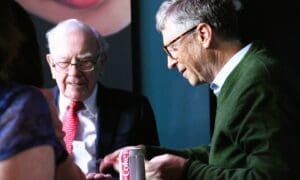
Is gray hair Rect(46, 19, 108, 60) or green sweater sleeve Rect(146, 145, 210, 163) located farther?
gray hair Rect(46, 19, 108, 60)

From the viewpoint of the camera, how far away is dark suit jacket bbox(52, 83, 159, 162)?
2.08 meters

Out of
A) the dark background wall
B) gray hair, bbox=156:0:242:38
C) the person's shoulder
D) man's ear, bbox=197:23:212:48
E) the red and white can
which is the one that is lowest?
the dark background wall

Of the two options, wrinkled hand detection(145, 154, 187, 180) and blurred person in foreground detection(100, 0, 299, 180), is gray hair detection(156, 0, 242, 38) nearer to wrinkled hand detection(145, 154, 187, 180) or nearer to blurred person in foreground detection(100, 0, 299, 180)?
blurred person in foreground detection(100, 0, 299, 180)

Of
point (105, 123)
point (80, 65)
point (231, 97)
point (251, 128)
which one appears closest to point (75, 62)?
point (80, 65)

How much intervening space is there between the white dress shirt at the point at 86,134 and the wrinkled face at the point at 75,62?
0.11 ft

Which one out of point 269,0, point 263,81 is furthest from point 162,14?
point 269,0

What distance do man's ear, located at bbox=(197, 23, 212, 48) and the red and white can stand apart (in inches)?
17.2

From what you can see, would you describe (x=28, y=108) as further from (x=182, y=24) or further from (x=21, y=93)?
(x=182, y=24)

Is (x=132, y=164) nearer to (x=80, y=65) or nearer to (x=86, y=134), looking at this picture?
(x=86, y=134)

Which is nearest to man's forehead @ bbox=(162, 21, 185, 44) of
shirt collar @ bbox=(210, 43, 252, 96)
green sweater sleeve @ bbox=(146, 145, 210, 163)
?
shirt collar @ bbox=(210, 43, 252, 96)

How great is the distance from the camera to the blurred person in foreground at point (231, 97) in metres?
1.37

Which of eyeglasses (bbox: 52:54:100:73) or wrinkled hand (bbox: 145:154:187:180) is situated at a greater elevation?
eyeglasses (bbox: 52:54:100:73)

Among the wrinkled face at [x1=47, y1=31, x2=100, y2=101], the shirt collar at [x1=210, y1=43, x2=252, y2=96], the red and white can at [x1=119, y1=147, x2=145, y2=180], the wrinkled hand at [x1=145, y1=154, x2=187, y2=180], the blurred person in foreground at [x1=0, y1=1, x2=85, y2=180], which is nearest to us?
the blurred person in foreground at [x1=0, y1=1, x2=85, y2=180]

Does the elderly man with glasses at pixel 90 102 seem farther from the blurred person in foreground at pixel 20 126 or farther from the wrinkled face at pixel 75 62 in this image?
the blurred person in foreground at pixel 20 126
